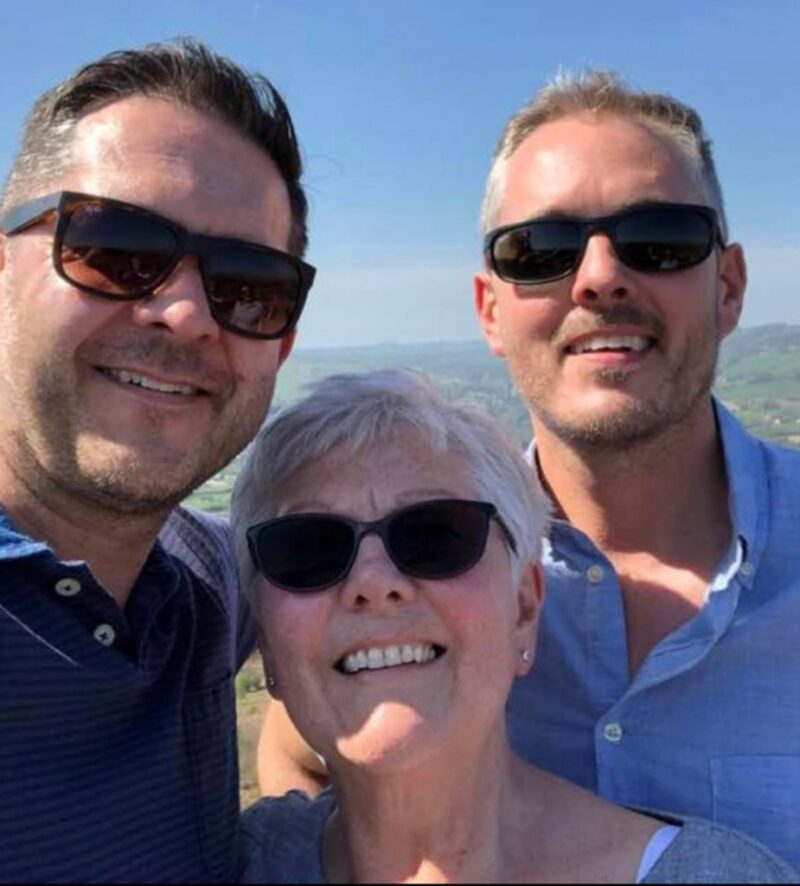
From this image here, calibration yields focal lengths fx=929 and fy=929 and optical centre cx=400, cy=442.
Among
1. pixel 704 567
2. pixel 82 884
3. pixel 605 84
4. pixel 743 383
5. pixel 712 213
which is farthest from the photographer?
pixel 743 383

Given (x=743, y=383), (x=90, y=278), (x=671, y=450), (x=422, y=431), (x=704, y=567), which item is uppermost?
(x=90, y=278)

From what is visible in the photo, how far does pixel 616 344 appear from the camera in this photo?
3635mm

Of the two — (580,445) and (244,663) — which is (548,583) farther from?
(244,663)

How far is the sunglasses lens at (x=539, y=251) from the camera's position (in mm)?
3680

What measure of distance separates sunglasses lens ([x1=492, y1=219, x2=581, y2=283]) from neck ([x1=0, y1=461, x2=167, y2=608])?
1.78 m

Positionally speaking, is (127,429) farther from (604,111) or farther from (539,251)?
(604,111)

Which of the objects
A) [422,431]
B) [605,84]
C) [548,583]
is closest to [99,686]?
[422,431]

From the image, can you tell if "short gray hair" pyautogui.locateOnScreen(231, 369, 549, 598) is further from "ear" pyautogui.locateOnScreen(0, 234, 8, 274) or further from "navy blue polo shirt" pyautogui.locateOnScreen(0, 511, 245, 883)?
"ear" pyautogui.locateOnScreen(0, 234, 8, 274)

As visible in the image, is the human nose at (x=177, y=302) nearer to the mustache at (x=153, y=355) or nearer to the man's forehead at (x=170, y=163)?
the mustache at (x=153, y=355)

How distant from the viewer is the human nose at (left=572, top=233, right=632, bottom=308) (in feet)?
11.9

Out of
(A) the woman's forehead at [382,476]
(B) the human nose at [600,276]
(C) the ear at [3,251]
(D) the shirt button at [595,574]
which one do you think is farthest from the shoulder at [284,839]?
(B) the human nose at [600,276]

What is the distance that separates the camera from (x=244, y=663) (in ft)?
11.5

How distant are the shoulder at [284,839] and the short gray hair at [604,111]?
2.48 meters

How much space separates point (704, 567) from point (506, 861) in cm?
147
